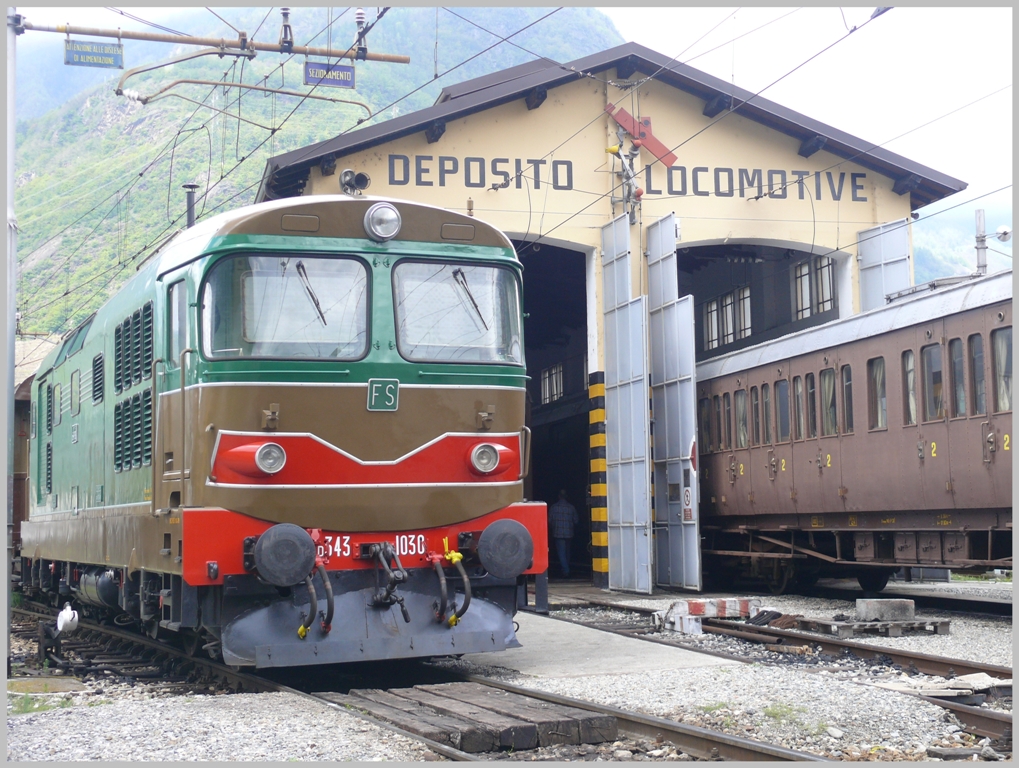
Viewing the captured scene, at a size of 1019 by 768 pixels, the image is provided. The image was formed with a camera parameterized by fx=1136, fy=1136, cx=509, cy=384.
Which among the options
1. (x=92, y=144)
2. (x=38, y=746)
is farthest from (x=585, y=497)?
(x=92, y=144)

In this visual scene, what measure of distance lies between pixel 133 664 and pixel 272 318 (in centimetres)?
446

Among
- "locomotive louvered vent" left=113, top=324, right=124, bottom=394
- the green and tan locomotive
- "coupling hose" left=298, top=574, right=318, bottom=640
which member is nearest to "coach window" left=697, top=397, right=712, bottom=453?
the green and tan locomotive

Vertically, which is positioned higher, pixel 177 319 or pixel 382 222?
pixel 382 222

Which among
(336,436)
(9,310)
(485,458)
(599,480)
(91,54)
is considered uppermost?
(91,54)

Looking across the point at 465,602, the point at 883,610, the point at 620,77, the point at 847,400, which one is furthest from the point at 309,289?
the point at 620,77

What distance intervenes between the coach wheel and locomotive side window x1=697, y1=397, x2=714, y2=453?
3.07m

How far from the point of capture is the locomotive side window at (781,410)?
1580 centimetres

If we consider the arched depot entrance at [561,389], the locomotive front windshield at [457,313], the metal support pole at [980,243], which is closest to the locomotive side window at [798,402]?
the metal support pole at [980,243]

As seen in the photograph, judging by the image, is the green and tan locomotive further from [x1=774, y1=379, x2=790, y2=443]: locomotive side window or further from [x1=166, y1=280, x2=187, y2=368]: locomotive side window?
[x1=774, y1=379, x2=790, y2=443]: locomotive side window

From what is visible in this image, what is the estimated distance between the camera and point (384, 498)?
8258 mm

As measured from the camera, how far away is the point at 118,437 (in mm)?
10312

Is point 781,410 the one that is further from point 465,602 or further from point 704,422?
point 465,602

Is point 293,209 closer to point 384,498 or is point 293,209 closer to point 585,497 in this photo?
point 384,498

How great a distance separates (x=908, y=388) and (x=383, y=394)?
723cm
